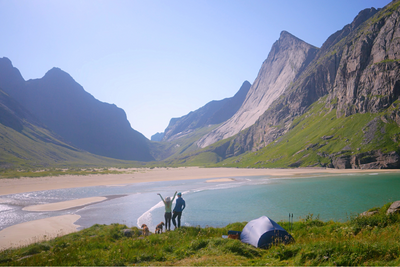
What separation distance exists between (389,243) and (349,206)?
2443cm

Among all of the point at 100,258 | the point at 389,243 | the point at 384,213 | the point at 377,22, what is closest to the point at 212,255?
the point at 100,258

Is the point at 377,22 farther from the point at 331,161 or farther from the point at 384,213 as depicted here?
the point at 384,213

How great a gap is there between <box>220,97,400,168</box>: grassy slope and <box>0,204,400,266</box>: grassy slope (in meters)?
104

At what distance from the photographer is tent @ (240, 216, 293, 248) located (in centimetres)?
1290

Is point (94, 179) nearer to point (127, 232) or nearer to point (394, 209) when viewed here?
point (127, 232)

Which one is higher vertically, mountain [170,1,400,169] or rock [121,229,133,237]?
mountain [170,1,400,169]

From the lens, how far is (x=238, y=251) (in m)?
11.2

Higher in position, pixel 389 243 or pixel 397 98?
pixel 397 98

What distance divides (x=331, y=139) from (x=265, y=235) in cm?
12908

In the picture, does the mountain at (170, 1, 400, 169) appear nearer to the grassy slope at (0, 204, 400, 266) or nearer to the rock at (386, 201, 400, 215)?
the rock at (386, 201, 400, 215)

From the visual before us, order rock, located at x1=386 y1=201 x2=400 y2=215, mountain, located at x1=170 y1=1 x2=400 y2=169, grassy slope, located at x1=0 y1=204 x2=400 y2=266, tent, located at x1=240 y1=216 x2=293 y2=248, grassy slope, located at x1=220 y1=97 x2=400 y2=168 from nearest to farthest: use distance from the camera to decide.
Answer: grassy slope, located at x1=0 y1=204 x2=400 y2=266
tent, located at x1=240 y1=216 x2=293 y2=248
rock, located at x1=386 y1=201 x2=400 y2=215
mountain, located at x1=170 y1=1 x2=400 y2=169
grassy slope, located at x1=220 y1=97 x2=400 y2=168

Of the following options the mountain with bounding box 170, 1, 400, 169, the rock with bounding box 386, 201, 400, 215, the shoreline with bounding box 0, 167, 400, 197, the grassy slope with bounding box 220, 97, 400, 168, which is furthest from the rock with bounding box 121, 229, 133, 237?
the grassy slope with bounding box 220, 97, 400, 168

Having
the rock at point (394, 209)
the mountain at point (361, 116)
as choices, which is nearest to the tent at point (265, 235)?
the rock at point (394, 209)

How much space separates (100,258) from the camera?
10.3m
